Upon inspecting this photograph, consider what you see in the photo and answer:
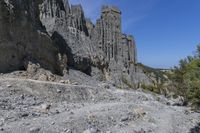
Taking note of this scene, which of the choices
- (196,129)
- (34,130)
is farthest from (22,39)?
(196,129)

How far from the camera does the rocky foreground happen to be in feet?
88.8

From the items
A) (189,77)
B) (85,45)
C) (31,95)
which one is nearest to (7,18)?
(31,95)

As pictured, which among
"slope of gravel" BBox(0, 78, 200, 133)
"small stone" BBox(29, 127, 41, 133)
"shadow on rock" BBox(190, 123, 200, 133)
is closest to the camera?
"small stone" BBox(29, 127, 41, 133)

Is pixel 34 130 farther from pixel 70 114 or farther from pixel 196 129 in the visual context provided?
pixel 196 129

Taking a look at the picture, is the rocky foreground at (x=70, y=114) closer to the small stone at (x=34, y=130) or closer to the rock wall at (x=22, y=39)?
the small stone at (x=34, y=130)

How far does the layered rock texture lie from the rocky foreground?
6625 mm

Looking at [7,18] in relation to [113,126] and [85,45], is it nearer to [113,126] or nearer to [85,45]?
[113,126]

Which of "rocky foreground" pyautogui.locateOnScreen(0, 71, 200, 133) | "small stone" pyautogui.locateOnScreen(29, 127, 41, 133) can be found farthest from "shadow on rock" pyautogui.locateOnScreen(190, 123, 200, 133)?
"small stone" pyautogui.locateOnScreen(29, 127, 41, 133)

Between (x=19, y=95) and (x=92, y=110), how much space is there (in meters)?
7.42

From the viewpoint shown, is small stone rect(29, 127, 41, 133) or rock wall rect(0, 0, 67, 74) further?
rock wall rect(0, 0, 67, 74)

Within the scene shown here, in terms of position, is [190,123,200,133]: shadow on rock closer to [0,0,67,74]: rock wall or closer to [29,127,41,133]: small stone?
[29,127,41,133]: small stone

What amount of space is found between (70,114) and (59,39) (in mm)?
35394

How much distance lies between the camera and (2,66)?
141ft

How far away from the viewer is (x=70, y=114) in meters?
31.2
